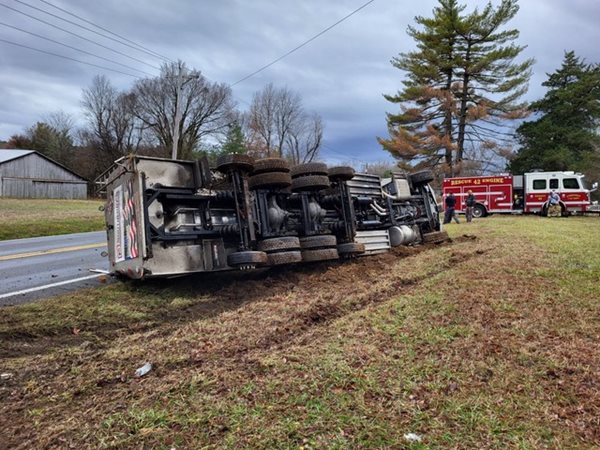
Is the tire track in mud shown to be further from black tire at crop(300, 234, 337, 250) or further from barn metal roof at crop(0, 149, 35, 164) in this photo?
barn metal roof at crop(0, 149, 35, 164)

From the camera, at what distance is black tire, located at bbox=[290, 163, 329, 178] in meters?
6.59

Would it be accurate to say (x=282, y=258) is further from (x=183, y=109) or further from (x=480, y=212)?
(x=183, y=109)

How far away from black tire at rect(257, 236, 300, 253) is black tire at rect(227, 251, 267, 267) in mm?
225

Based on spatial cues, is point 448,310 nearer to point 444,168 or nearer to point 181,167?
point 181,167

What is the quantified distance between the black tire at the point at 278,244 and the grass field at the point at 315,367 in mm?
575

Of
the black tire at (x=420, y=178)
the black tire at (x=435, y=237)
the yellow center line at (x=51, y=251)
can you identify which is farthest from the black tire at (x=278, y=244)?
the yellow center line at (x=51, y=251)

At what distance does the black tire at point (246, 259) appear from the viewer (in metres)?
5.35

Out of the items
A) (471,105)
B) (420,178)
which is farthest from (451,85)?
(420,178)

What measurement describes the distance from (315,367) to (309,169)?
409 cm

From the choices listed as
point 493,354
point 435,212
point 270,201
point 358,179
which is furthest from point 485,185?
point 493,354

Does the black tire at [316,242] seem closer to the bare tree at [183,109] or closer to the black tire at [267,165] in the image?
the black tire at [267,165]

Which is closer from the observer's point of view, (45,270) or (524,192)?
(45,270)

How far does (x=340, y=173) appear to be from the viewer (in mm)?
7004

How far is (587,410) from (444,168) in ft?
108
